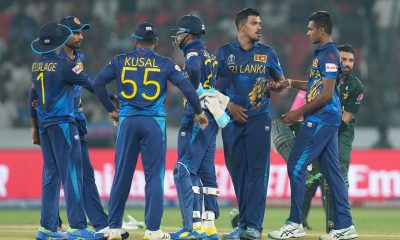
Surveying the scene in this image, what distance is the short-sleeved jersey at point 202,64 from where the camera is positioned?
10.9 metres

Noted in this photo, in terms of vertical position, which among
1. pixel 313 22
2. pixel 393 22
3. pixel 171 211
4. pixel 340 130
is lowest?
pixel 171 211

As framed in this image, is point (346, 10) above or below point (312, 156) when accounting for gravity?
above

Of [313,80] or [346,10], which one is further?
[346,10]

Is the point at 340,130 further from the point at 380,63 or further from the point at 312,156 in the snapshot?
the point at 380,63

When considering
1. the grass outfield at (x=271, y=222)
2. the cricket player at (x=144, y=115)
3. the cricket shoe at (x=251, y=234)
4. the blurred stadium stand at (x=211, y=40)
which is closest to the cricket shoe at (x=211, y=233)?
the cricket shoe at (x=251, y=234)

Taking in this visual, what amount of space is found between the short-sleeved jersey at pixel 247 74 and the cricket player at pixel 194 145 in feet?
1.03

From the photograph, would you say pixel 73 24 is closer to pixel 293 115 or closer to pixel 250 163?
pixel 250 163

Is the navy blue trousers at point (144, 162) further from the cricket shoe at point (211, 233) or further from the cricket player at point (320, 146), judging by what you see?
the cricket player at point (320, 146)

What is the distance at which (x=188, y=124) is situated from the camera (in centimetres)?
1091

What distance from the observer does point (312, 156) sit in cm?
1116

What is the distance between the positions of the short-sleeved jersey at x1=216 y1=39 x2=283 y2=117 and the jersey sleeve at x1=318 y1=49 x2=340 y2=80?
72 centimetres

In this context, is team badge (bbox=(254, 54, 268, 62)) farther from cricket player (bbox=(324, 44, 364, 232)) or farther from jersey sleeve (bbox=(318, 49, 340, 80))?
cricket player (bbox=(324, 44, 364, 232))

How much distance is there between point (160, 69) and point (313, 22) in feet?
6.47

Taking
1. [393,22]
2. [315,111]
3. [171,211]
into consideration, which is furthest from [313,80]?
[393,22]
